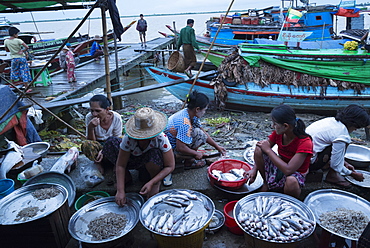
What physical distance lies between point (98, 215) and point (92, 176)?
2.67 ft

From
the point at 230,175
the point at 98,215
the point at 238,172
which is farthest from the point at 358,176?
the point at 98,215

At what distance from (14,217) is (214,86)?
25.4 ft

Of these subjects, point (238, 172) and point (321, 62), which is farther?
point (321, 62)

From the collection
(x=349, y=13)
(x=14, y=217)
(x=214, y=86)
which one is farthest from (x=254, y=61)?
(x=349, y=13)

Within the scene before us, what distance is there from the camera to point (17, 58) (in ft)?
28.2

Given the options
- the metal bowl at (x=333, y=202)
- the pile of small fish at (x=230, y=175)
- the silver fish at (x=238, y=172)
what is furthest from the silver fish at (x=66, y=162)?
the metal bowl at (x=333, y=202)

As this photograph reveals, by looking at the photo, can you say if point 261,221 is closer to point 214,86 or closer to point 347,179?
point 347,179

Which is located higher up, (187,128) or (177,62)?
(177,62)

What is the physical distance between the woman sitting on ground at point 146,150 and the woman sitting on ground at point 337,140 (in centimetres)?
Answer: 177

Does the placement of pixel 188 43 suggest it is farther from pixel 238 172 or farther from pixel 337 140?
pixel 337 140

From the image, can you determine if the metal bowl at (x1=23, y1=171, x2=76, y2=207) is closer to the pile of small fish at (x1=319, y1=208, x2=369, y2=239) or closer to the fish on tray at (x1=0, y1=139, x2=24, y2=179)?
the fish on tray at (x1=0, y1=139, x2=24, y2=179)

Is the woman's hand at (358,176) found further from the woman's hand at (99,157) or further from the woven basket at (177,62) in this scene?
the woven basket at (177,62)

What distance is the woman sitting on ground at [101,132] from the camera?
3.20 meters

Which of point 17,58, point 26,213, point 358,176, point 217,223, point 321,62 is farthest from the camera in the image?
point 17,58
